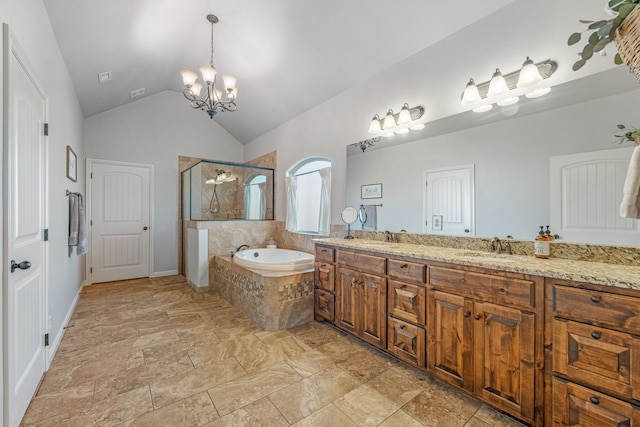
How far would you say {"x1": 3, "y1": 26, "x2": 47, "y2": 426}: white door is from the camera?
4.54ft

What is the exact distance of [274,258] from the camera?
418 cm

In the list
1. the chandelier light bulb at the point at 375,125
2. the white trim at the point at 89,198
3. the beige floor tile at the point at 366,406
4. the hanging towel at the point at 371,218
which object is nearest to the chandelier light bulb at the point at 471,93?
the chandelier light bulb at the point at 375,125

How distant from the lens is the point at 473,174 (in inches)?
85.0

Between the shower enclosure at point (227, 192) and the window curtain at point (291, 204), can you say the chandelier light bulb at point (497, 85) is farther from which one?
the shower enclosure at point (227, 192)

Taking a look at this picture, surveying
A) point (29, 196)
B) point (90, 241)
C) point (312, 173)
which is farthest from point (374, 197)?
point (90, 241)

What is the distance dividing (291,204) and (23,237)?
3073mm

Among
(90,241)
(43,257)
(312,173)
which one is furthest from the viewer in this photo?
(90,241)

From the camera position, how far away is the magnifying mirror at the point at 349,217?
3.08 metres

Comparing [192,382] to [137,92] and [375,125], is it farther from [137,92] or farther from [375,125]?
[137,92]

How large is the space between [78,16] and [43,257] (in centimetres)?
203

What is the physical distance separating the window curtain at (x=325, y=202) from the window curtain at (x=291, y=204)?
712 mm

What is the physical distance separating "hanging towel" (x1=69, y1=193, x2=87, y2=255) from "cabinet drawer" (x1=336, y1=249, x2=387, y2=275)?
9.55ft

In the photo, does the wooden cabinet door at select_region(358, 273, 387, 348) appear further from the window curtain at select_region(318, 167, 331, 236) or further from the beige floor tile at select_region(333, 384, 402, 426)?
the window curtain at select_region(318, 167, 331, 236)

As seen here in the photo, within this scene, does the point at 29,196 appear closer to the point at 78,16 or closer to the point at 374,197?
the point at 78,16
